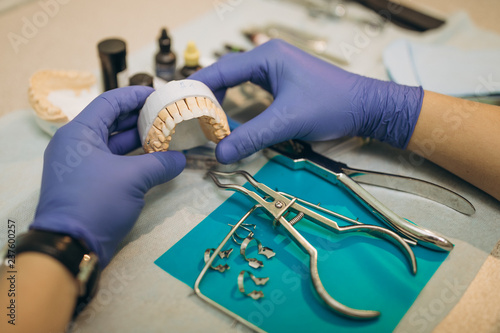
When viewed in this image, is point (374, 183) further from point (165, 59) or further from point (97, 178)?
point (165, 59)

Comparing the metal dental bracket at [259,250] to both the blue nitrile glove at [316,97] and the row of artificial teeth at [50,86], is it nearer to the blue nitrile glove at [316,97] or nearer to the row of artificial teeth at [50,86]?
the blue nitrile glove at [316,97]

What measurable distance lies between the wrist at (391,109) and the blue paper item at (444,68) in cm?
28

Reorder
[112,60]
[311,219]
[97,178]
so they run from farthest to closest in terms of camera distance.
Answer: [112,60] → [311,219] → [97,178]

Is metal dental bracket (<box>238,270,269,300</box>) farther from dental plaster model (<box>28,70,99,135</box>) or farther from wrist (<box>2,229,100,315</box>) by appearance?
dental plaster model (<box>28,70,99,135</box>)

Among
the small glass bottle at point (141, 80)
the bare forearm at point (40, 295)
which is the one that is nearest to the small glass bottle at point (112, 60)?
the small glass bottle at point (141, 80)

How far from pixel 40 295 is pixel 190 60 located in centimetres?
94

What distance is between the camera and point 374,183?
1.13m

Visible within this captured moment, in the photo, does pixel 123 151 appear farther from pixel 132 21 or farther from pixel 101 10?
pixel 101 10

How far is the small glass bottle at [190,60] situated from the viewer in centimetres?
140

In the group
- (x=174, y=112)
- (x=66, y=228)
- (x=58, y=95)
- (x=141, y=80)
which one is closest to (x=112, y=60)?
(x=141, y=80)

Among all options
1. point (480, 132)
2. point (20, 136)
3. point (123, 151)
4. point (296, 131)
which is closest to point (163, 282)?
point (123, 151)

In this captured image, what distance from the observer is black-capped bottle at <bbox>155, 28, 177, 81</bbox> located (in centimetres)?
140

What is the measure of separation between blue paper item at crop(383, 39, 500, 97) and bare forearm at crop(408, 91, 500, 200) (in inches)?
9.9

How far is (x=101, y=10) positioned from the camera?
186 centimetres
